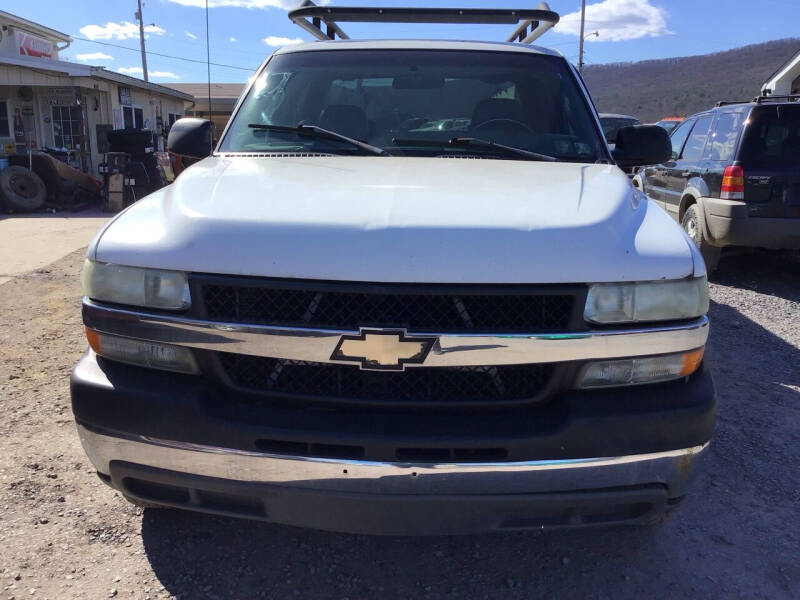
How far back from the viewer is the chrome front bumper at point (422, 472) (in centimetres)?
204

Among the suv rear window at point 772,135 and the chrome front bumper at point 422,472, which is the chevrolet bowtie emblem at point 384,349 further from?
the suv rear window at point 772,135

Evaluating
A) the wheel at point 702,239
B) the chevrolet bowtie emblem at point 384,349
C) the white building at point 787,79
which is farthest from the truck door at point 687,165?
the white building at point 787,79

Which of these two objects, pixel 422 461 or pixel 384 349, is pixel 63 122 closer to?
pixel 384 349

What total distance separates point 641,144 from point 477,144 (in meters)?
0.89

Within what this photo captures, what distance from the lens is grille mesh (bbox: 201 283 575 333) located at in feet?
6.80

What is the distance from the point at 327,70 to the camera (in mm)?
3654

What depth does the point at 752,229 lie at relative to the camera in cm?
687

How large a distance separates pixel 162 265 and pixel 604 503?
1.54 meters

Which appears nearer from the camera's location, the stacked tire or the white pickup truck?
the white pickup truck

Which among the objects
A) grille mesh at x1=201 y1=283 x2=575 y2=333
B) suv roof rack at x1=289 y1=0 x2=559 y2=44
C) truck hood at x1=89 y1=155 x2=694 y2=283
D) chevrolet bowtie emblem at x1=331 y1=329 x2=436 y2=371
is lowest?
chevrolet bowtie emblem at x1=331 y1=329 x2=436 y2=371

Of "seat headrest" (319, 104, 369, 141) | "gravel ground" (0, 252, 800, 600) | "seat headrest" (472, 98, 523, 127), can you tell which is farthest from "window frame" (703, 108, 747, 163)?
A: "seat headrest" (319, 104, 369, 141)

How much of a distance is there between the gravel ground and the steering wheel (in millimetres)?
1798

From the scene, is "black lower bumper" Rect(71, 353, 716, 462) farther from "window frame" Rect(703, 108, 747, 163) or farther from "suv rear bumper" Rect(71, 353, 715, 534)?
"window frame" Rect(703, 108, 747, 163)

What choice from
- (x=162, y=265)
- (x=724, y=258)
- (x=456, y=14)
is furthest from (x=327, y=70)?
(x=724, y=258)
